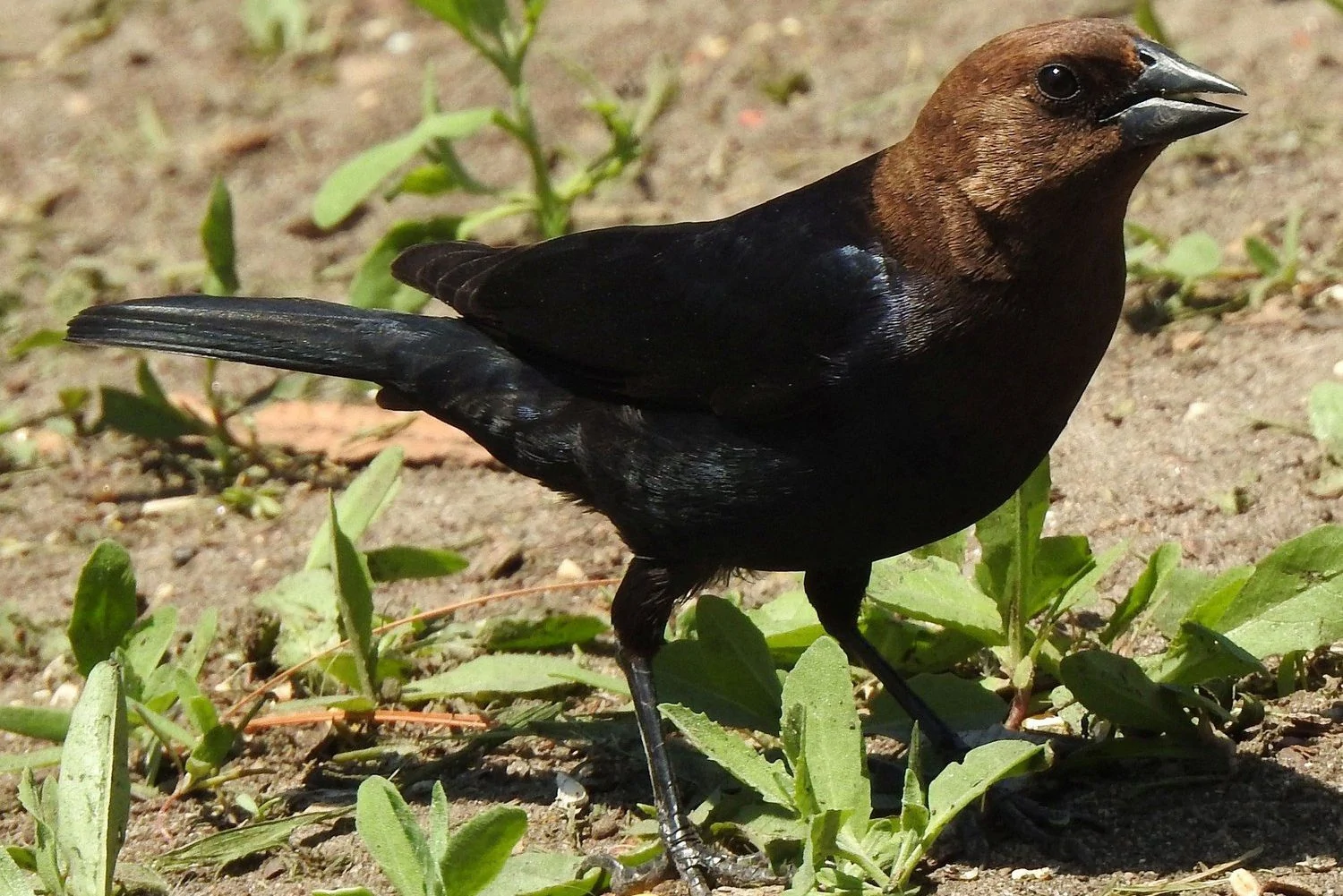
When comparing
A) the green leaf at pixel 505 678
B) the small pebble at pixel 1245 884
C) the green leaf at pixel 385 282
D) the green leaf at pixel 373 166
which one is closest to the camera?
the small pebble at pixel 1245 884

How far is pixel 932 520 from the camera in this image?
341cm

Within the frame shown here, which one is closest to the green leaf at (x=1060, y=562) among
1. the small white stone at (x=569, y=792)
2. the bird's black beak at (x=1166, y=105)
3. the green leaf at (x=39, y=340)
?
the bird's black beak at (x=1166, y=105)

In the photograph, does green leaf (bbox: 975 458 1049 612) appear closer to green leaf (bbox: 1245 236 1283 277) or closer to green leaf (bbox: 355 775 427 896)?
green leaf (bbox: 355 775 427 896)

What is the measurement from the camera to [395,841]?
304cm

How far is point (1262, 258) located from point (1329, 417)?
0.96 m

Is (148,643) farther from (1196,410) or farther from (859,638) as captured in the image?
(1196,410)

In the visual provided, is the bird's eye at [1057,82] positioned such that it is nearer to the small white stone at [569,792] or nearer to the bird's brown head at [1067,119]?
the bird's brown head at [1067,119]

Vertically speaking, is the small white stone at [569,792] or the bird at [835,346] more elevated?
the bird at [835,346]

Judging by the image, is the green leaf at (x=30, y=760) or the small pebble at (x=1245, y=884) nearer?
the small pebble at (x=1245, y=884)

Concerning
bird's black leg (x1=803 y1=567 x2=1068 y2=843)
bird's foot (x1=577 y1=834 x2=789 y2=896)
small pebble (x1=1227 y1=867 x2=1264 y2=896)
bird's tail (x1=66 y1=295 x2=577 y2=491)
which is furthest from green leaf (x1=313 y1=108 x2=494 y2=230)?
small pebble (x1=1227 y1=867 x2=1264 y2=896)

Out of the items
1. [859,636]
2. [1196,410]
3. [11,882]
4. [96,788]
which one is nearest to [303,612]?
Answer: [96,788]

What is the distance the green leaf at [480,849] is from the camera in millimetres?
2967

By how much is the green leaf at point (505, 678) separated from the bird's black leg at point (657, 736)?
0.17 metres

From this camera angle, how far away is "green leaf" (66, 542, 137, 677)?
12.8 ft
